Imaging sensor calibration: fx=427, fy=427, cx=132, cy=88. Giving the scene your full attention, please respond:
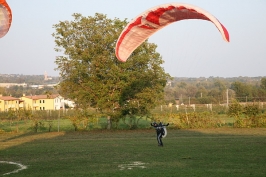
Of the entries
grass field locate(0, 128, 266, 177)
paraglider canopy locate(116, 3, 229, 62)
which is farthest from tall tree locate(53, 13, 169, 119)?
paraglider canopy locate(116, 3, 229, 62)

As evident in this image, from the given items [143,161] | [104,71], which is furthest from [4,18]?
[104,71]

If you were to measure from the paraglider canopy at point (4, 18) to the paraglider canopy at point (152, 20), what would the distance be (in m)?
3.33

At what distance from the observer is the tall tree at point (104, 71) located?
3231cm

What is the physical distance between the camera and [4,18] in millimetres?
12641

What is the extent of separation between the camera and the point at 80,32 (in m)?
33.4

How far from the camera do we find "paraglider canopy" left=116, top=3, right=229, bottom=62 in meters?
11.3

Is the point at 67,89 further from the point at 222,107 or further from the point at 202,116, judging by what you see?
the point at 222,107

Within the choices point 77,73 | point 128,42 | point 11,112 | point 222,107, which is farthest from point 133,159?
point 222,107

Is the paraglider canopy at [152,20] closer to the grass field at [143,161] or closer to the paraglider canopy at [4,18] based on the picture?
the paraglider canopy at [4,18]

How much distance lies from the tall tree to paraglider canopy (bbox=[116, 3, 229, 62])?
18.4 m

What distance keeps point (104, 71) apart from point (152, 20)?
20.5 metres

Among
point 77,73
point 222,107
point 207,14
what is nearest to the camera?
point 207,14

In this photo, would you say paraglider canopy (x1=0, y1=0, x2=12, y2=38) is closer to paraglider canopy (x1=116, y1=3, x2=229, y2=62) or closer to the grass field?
paraglider canopy (x1=116, y1=3, x2=229, y2=62)

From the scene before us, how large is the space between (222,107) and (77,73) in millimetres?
26815
